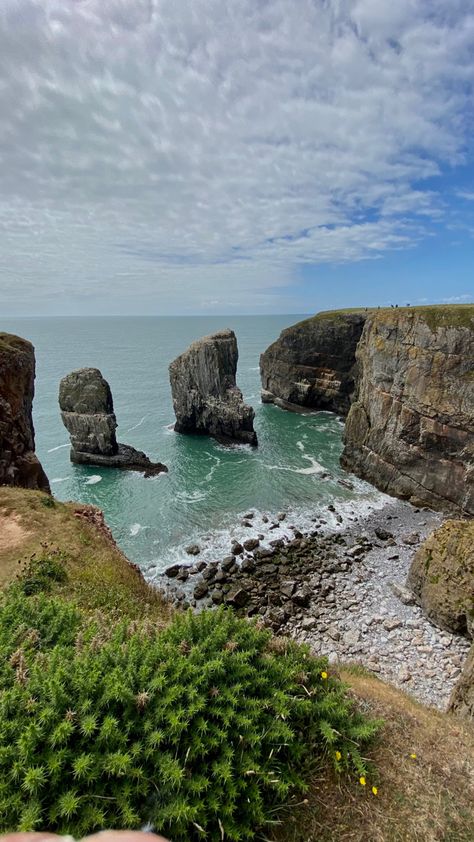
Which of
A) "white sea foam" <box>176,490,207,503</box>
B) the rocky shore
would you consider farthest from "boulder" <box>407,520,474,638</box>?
"white sea foam" <box>176,490,207,503</box>

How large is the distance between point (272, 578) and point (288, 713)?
21.3m

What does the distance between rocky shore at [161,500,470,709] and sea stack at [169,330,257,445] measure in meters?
21.7

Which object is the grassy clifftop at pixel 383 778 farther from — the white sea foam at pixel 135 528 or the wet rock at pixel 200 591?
the white sea foam at pixel 135 528

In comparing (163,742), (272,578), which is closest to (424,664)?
(272,578)

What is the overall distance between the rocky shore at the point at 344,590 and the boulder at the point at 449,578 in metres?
0.74

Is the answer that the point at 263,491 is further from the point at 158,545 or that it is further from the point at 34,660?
the point at 34,660

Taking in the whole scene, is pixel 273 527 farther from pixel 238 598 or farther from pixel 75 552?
pixel 75 552

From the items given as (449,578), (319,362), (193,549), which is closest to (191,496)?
(193,549)

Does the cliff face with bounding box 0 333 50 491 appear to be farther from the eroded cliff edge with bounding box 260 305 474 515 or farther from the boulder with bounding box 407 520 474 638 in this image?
the eroded cliff edge with bounding box 260 305 474 515

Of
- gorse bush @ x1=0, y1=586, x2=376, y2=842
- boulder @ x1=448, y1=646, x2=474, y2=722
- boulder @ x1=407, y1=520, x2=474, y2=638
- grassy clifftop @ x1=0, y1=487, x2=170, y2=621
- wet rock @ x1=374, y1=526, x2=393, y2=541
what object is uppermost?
gorse bush @ x1=0, y1=586, x2=376, y2=842

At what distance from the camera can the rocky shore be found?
19219 mm

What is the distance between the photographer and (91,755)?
5.25 metres

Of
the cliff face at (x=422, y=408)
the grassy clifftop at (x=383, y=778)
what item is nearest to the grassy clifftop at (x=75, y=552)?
the grassy clifftop at (x=383, y=778)

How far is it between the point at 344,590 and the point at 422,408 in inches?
788
